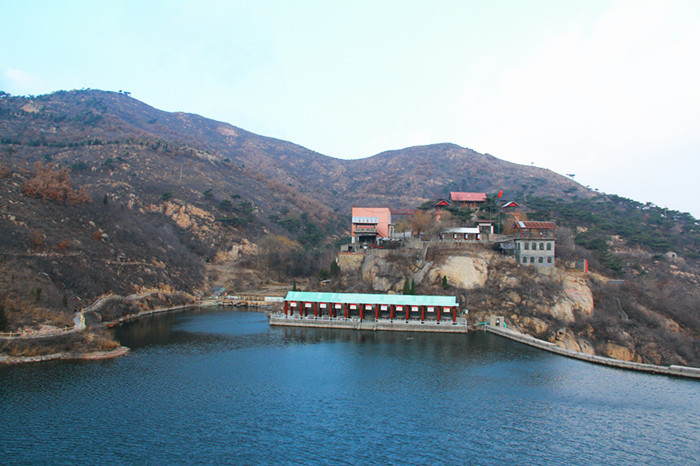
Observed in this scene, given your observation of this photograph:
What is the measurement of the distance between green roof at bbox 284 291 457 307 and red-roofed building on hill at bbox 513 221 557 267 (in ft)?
43.7

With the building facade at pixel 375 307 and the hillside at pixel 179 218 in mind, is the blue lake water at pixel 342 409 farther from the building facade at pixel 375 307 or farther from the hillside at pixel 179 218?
the hillside at pixel 179 218

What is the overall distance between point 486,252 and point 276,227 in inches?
2611

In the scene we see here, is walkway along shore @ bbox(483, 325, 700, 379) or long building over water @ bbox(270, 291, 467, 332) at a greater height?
long building over water @ bbox(270, 291, 467, 332)

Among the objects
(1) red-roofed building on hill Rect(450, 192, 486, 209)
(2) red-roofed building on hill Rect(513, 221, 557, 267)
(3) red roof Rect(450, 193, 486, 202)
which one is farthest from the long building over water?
(3) red roof Rect(450, 193, 486, 202)

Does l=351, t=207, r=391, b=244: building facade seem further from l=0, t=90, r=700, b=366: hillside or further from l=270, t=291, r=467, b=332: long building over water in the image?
l=270, t=291, r=467, b=332: long building over water

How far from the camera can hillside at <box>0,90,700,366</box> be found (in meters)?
53.2

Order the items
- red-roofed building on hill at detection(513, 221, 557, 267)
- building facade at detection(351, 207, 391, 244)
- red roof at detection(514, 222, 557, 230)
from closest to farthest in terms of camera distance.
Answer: red-roofed building on hill at detection(513, 221, 557, 267)
red roof at detection(514, 222, 557, 230)
building facade at detection(351, 207, 391, 244)

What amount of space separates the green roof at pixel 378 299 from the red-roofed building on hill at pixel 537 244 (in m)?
13.3

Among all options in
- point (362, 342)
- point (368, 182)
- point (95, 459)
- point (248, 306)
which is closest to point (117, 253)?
point (248, 306)

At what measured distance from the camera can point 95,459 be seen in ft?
71.4

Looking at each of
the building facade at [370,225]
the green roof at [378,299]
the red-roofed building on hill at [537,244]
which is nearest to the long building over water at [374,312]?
the green roof at [378,299]

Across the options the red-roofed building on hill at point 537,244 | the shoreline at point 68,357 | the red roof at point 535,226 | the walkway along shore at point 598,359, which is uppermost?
the red roof at point 535,226

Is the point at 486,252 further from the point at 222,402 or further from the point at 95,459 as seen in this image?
the point at 95,459

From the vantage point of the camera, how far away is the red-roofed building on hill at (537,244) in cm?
5784
